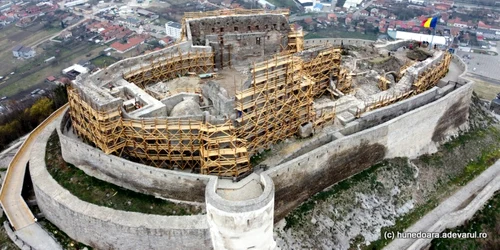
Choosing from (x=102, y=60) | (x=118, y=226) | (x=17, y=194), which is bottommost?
(x=102, y=60)

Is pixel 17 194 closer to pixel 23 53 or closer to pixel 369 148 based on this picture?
pixel 369 148

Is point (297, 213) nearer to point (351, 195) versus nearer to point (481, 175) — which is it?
point (351, 195)

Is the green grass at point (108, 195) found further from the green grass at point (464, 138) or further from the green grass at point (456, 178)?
the green grass at point (464, 138)

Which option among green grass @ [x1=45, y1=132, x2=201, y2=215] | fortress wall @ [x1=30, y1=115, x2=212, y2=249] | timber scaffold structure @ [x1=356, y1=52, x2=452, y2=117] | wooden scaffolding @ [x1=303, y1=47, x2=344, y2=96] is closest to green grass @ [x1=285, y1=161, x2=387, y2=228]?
timber scaffold structure @ [x1=356, y1=52, x2=452, y2=117]

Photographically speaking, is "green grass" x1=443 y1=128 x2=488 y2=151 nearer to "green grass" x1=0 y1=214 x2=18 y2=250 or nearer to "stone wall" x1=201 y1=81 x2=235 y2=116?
"stone wall" x1=201 y1=81 x2=235 y2=116

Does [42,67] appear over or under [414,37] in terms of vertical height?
under

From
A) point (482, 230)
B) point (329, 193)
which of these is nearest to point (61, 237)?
point (329, 193)
